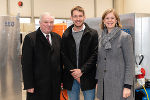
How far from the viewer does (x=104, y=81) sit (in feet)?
6.44

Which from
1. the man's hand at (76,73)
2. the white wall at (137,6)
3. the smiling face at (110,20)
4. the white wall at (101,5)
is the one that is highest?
the white wall at (101,5)

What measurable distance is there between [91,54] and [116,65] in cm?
35

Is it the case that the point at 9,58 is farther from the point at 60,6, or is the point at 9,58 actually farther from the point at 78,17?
the point at 60,6

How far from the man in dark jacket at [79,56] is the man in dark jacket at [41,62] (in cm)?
14

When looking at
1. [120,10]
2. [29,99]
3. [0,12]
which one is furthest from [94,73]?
[120,10]

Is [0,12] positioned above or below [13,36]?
above

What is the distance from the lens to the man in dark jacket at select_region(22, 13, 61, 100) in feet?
6.83

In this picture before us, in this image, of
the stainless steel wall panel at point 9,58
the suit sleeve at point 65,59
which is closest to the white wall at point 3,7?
the stainless steel wall panel at point 9,58

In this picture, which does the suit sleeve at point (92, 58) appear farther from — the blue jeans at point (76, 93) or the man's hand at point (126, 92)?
the man's hand at point (126, 92)

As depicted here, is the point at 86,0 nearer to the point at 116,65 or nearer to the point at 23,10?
the point at 23,10

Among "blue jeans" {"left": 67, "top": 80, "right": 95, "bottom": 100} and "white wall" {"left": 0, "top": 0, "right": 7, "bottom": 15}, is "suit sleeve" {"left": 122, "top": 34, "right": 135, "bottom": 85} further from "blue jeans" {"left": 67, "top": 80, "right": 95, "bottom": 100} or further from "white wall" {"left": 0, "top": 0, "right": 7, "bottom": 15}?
"white wall" {"left": 0, "top": 0, "right": 7, "bottom": 15}

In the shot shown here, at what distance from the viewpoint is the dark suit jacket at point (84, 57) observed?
6.78 ft

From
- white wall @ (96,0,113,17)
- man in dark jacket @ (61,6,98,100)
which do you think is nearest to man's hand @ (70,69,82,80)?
man in dark jacket @ (61,6,98,100)

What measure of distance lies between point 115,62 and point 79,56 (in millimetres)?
425
